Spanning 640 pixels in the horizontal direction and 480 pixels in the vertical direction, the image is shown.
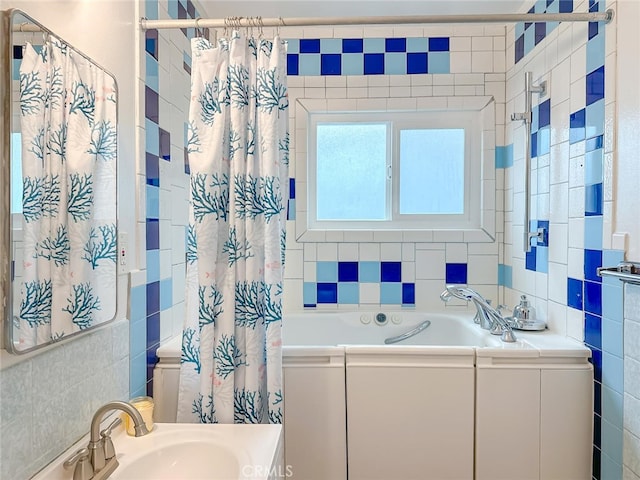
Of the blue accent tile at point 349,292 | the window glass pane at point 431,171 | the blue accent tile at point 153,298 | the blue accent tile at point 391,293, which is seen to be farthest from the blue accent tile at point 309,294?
the blue accent tile at point 153,298

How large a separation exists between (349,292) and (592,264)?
124cm

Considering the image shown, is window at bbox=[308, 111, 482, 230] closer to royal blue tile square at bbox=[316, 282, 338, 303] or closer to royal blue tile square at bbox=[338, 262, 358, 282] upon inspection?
royal blue tile square at bbox=[338, 262, 358, 282]

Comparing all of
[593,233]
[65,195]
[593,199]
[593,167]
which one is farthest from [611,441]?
[65,195]

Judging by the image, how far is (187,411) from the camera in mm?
1543

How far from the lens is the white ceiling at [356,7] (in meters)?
2.18

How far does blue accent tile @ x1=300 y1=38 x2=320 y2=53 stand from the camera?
2.44m

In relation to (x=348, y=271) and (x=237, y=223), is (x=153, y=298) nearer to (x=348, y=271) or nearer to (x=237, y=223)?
(x=237, y=223)

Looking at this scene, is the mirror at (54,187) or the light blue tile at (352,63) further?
the light blue tile at (352,63)

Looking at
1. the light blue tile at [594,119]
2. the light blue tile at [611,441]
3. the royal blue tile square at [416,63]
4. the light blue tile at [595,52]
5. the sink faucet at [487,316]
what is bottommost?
the light blue tile at [611,441]

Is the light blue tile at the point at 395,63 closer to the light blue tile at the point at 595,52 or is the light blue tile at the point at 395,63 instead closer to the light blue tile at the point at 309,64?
the light blue tile at the point at 309,64

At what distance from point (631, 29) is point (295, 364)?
1.65m

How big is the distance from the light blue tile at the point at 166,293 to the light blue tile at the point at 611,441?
5.72 feet

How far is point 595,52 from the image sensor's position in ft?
5.16

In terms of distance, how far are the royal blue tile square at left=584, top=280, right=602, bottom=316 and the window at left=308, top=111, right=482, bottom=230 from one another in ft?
2.89
